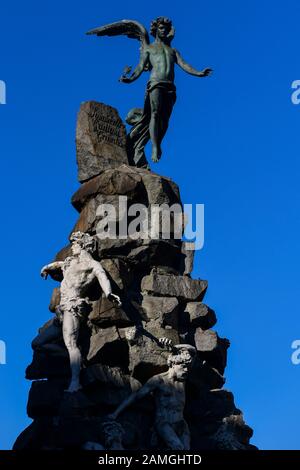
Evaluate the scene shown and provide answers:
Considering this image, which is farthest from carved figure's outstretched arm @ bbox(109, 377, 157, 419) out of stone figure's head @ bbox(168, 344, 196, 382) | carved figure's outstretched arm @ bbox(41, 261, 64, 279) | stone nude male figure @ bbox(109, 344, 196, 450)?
carved figure's outstretched arm @ bbox(41, 261, 64, 279)

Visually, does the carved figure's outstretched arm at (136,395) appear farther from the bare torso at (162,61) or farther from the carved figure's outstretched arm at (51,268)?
the bare torso at (162,61)

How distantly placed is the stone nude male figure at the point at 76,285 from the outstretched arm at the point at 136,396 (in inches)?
27.8

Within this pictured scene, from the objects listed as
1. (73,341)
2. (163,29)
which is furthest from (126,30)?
(73,341)

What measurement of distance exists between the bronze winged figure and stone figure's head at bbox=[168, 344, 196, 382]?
14.3 ft

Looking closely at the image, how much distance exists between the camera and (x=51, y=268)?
705 inches

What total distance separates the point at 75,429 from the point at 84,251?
318cm

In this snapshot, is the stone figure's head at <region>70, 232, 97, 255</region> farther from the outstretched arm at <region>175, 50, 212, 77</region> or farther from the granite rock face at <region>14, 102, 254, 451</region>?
the outstretched arm at <region>175, 50, 212, 77</region>

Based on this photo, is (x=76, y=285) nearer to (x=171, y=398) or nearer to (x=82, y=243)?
(x=82, y=243)

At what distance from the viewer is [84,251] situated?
17.5 metres

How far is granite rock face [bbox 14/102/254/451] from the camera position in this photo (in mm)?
16141

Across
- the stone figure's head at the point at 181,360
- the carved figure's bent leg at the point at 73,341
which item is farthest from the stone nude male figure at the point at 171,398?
the carved figure's bent leg at the point at 73,341

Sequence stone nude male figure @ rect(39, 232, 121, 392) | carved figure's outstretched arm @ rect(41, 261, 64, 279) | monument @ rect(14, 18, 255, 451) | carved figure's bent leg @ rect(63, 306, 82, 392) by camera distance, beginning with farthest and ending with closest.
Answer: carved figure's outstretched arm @ rect(41, 261, 64, 279) → stone nude male figure @ rect(39, 232, 121, 392) → carved figure's bent leg @ rect(63, 306, 82, 392) → monument @ rect(14, 18, 255, 451)
